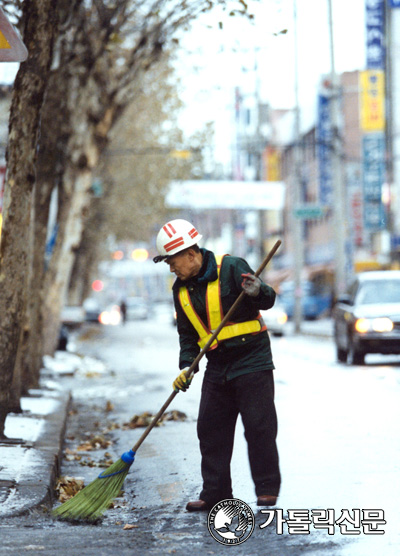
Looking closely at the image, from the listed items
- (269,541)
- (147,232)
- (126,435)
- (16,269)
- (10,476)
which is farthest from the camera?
(147,232)

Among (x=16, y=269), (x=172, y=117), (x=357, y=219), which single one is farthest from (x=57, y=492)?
(x=357, y=219)

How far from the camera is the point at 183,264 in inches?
254

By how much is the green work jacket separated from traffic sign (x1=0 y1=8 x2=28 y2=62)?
2.01m

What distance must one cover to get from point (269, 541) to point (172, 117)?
1304 inches

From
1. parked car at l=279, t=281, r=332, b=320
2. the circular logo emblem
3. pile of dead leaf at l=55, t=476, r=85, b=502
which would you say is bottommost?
parked car at l=279, t=281, r=332, b=320

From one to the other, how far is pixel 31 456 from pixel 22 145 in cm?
252

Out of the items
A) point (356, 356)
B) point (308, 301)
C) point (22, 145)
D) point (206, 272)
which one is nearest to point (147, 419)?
point (22, 145)

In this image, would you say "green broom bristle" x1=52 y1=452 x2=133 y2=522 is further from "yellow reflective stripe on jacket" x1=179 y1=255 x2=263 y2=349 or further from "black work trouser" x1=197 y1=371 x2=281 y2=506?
"yellow reflective stripe on jacket" x1=179 y1=255 x2=263 y2=349

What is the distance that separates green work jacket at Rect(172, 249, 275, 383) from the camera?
6484 millimetres

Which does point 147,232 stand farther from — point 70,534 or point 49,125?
point 70,534

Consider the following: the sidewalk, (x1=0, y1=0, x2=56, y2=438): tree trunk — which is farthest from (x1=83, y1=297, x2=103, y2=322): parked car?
(x1=0, y1=0, x2=56, y2=438): tree trunk

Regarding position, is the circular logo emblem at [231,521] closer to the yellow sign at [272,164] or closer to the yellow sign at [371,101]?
the yellow sign at [371,101]

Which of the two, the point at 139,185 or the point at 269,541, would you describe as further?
the point at 139,185

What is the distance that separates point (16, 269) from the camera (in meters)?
9.23
